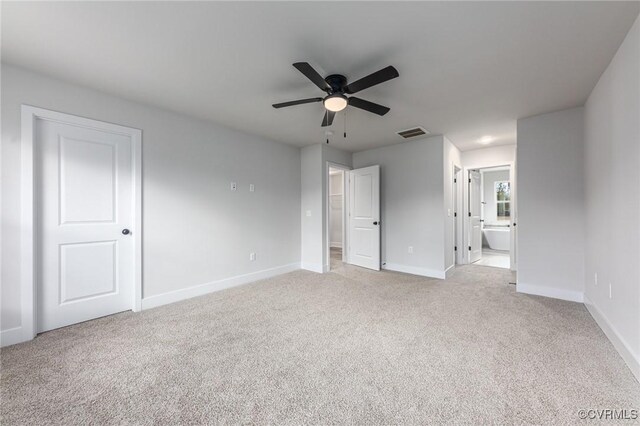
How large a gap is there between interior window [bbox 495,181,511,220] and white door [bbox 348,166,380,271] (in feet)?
17.1

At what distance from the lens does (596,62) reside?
85.5 inches

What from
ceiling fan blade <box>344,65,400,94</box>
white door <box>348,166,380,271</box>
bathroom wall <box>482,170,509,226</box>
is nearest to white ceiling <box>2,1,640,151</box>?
ceiling fan blade <box>344,65,400,94</box>

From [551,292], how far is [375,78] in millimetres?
3473

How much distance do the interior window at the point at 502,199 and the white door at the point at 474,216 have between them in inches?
96.6

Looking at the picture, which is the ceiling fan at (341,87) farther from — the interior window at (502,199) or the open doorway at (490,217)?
the interior window at (502,199)

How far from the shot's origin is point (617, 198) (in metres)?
2.06

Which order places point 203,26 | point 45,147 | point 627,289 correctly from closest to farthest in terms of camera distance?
point 203,26 < point 627,289 < point 45,147

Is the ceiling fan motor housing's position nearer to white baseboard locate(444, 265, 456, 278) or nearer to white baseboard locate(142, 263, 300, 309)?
white baseboard locate(142, 263, 300, 309)

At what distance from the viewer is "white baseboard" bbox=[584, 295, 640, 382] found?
5.65 ft

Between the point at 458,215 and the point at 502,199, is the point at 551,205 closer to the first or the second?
the point at 458,215

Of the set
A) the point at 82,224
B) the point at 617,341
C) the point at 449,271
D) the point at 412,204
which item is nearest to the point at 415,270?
the point at 449,271

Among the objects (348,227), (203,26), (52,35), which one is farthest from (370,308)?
(52,35)

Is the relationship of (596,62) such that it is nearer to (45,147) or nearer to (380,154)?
(380,154)

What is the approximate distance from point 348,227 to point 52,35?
4.66 metres
